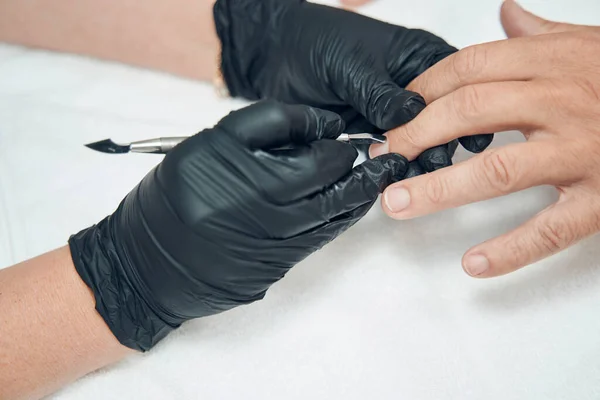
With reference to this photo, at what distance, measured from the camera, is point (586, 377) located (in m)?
0.87

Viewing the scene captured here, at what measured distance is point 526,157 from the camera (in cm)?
84

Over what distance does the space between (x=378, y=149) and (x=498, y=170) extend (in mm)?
222

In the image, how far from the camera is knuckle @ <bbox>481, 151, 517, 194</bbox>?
0.84 metres

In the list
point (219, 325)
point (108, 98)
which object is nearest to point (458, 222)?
point (219, 325)

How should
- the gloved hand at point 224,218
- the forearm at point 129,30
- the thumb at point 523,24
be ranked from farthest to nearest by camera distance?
the forearm at point 129,30 → the thumb at point 523,24 → the gloved hand at point 224,218

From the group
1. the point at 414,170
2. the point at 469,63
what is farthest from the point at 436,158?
the point at 469,63

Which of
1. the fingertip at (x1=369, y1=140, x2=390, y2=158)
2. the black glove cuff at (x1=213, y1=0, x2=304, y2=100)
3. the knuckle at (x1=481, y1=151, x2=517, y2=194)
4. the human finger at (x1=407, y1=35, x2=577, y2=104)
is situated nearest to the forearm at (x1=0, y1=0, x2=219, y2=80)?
the black glove cuff at (x1=213, y1=0, x2=304, y2=100)

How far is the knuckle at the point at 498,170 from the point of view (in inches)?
33.0

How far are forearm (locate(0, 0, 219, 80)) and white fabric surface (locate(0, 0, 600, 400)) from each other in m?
0.29

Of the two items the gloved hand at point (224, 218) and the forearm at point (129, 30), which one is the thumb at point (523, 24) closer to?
the gloved hand at point (224, 218)

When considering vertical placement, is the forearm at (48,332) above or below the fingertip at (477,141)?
below

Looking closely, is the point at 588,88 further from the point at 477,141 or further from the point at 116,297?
the point at 116,297

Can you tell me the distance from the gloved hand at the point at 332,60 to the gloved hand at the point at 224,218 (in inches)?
5.0

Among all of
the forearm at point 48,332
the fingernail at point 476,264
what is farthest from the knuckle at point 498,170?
the forearm at point 48,332
